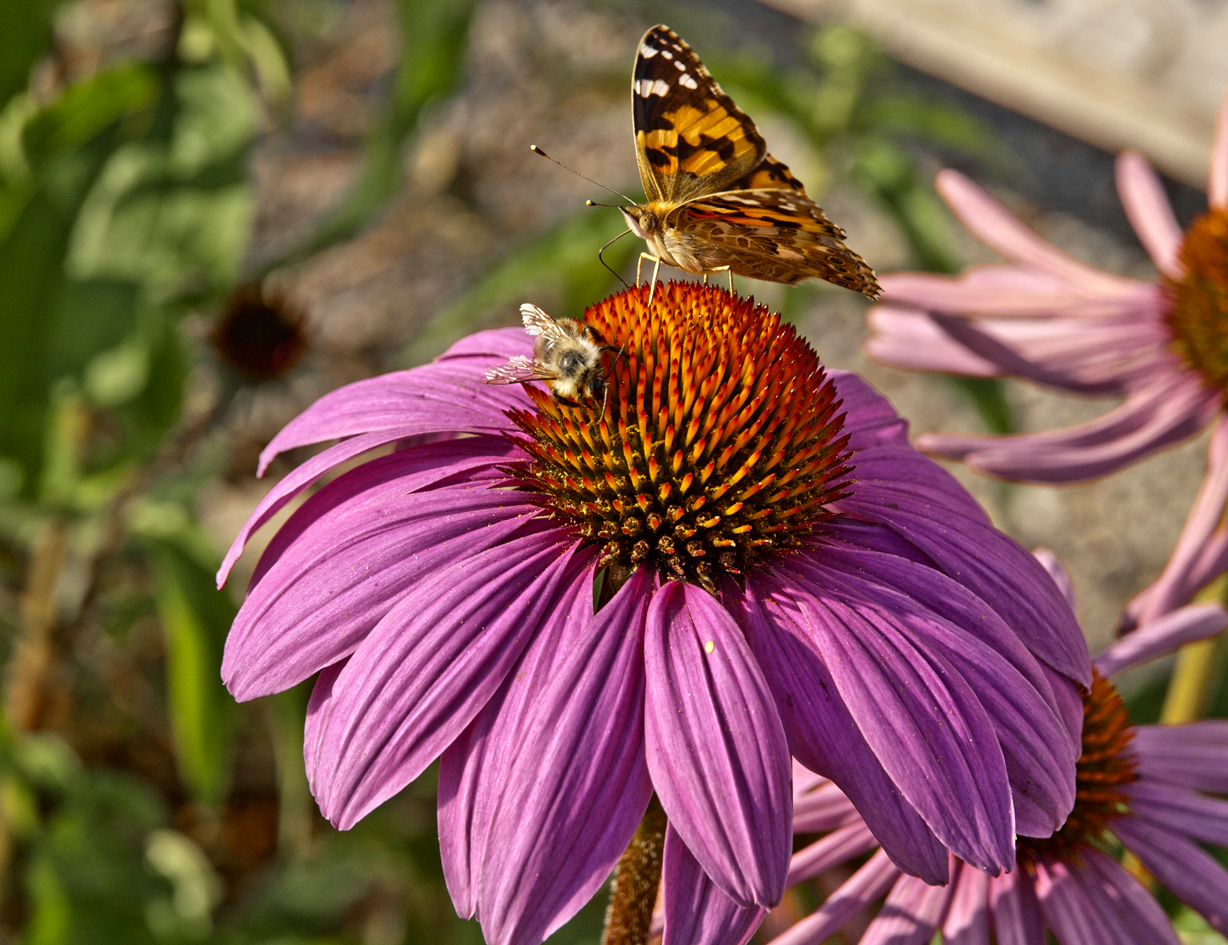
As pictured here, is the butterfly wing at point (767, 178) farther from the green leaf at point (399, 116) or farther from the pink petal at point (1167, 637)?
the green leaf at point (399, 116)

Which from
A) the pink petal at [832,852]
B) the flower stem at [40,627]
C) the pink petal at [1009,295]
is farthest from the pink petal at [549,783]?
the flower stem at [40,627]

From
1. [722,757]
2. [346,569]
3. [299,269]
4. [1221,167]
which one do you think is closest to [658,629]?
[722,757]

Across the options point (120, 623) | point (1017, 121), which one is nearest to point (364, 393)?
point (120, 623)

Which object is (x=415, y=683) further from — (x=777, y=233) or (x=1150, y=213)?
(x=1150, y=213)

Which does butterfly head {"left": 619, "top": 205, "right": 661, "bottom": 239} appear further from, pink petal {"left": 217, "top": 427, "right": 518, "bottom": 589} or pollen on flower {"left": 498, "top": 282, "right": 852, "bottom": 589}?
pink petal {"left": 217, "top": 427, "right": 518, "bottom": 589}

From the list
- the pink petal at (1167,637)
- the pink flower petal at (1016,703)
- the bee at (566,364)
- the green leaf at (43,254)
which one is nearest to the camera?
the pink flower petal at (1016,703)

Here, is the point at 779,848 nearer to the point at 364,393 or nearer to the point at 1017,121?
the point at 364,393
